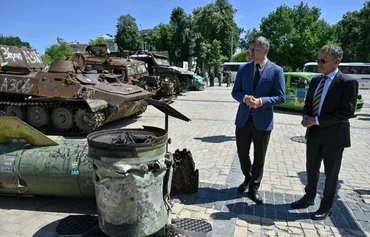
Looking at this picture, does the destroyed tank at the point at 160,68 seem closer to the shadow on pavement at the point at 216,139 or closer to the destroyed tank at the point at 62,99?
the destroyed tank at the point at 62,99

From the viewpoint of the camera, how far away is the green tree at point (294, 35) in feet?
151

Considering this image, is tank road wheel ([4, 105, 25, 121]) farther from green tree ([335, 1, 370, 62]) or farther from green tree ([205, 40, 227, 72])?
green tree ([335, 1, 370, 62])

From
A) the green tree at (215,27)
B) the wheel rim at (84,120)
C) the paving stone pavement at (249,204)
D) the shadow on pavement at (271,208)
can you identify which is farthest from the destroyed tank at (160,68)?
the green tree at (215,27)

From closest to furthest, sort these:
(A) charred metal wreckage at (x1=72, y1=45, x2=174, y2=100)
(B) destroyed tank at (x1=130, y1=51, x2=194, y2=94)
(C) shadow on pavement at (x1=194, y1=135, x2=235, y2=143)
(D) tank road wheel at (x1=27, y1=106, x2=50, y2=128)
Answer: (C) shadow on pavement at (x1=194, y1=135, x2=235, y2=143), (D) tank road wheel at (x1=27, y1=106, x2=50, y2=128), (A) charred metal wreckage at (x1=72, y1=45, x2=174, y2=100), (B) destroyed tank at (x1=130, y1=51, x2=194, y2=94)

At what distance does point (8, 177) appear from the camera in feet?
15.0

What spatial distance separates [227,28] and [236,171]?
45.2 meters

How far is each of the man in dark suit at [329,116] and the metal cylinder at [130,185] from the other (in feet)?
6.16

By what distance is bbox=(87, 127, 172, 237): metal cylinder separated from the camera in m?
3.19

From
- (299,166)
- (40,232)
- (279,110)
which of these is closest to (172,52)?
(279,110)

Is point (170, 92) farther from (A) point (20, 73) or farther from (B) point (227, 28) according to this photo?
(B) point (227, 28)

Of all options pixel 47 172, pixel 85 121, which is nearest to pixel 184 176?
pixel 47 172

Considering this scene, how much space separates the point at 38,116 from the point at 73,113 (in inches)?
40.0

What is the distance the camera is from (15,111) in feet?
32.6

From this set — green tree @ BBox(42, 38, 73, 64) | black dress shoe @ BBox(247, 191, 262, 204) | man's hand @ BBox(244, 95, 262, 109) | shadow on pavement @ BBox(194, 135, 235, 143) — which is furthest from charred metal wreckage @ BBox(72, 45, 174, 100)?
green tree @ BBox(42, 38, 73, 64)
